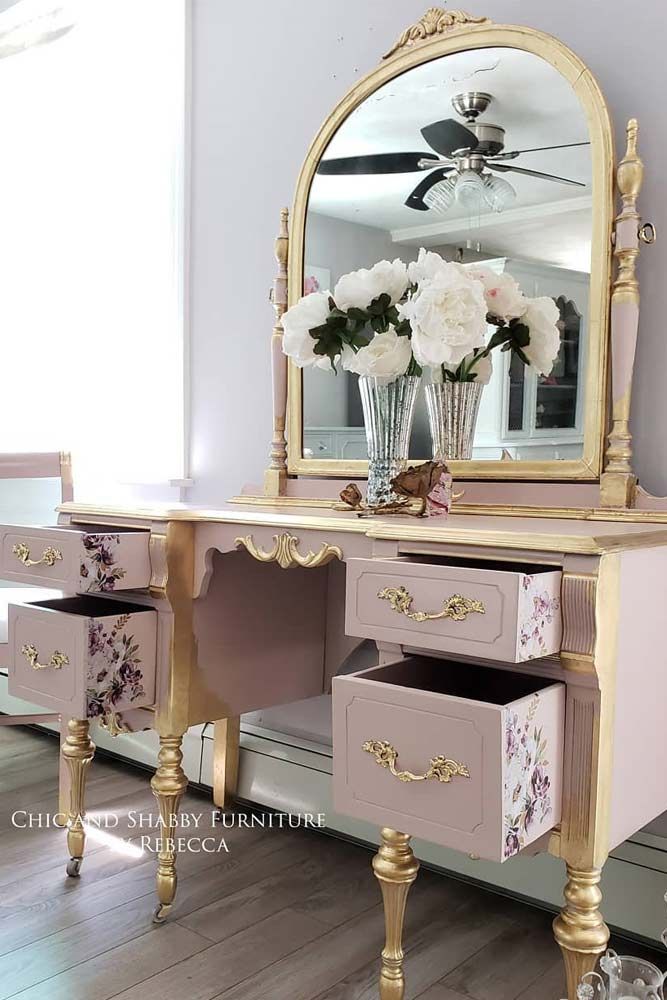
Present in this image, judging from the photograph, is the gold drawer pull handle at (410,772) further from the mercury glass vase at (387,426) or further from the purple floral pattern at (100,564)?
the purple floral pattern at (100,564)

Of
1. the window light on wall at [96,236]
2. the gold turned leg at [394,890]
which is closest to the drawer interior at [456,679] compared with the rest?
the gold turned leg at [394,890]

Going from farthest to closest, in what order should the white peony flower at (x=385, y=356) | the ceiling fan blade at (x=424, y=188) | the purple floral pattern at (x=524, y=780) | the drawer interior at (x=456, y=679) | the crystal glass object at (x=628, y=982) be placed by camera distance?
the ceiling fan blade at (x=424, y=188)
the white peony flower at (x=385, y=356)
the drawer interior at (x=456, y=679)
the purple floral pattern at (x=524, y=780)
the crystal glass object at (x=628, y=982)

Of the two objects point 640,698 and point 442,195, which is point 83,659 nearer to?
point 640,698

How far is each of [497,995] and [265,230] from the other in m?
1.65

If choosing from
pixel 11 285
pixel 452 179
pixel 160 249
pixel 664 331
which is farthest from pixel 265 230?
pixel 11 285

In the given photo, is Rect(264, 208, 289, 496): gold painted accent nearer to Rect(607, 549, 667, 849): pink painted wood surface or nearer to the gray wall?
the gray wall

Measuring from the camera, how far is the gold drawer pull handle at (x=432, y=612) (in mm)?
1144

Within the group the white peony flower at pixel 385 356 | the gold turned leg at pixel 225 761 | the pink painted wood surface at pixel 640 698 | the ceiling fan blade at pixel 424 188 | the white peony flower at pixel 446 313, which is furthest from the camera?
the gold turned leg at pixel 225 761

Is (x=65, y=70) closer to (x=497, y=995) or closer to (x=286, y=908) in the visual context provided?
(x=286, y=908)

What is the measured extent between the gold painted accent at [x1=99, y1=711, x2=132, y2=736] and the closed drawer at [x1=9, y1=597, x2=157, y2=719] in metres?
0.03

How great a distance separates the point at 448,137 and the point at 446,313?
50 cm

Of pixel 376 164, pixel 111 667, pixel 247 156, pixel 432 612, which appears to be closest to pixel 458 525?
pixel 432 612

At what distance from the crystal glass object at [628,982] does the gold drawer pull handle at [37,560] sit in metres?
1.08

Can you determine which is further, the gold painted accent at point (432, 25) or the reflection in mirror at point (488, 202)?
the gold painted accent at point (432, 25)
